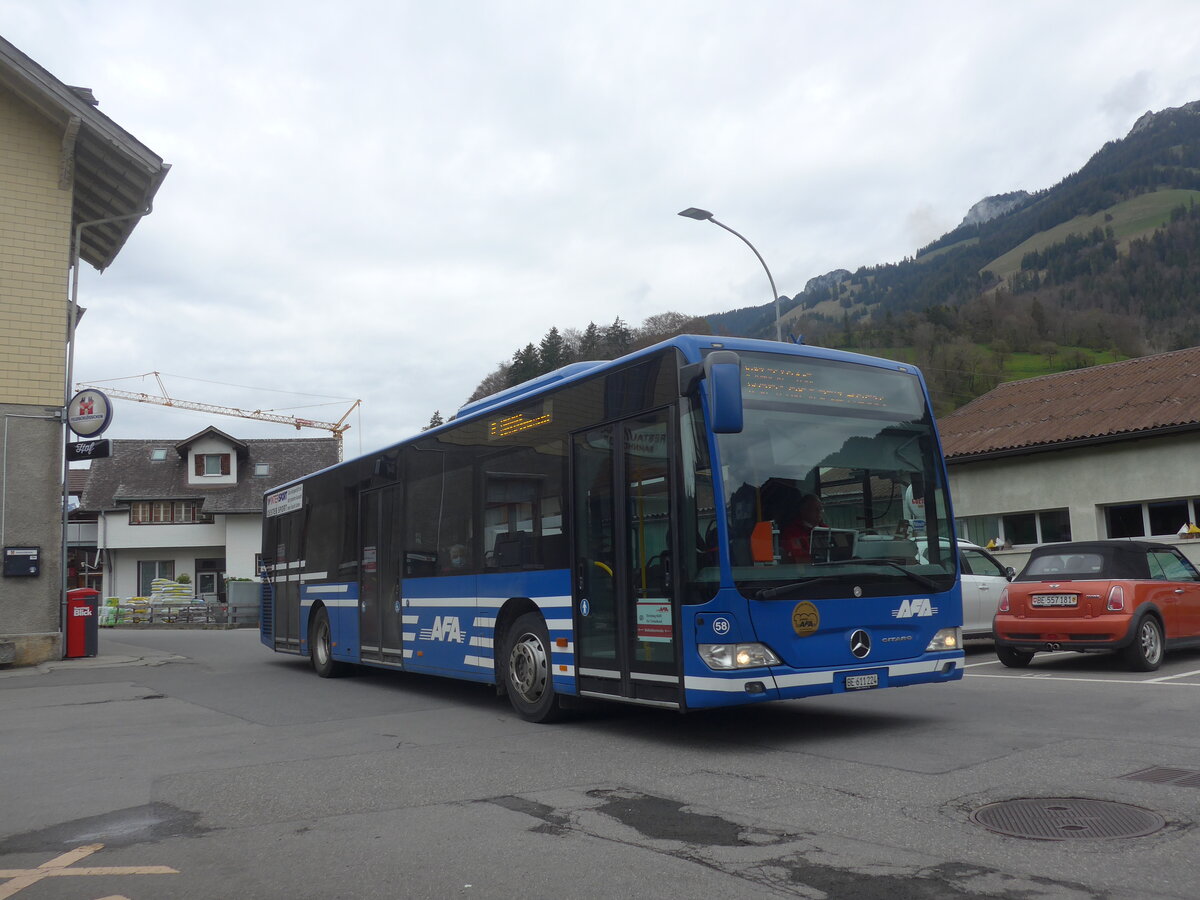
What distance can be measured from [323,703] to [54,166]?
39.9ft

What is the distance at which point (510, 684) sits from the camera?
1027 centimetres

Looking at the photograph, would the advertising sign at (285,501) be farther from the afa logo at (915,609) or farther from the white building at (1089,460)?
the white building at (1089,460)

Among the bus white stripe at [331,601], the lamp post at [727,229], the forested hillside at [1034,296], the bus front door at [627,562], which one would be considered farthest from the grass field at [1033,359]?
the bus front door at [627,562]

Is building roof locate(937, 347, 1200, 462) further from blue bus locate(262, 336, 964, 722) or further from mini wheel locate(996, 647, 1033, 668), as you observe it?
blue bus locate(262, 336, 964, 722)

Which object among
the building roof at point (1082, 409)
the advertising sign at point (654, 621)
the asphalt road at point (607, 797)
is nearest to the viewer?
the asphalt road at point (607, 797)

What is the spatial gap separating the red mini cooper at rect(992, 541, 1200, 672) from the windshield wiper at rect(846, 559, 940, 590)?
5.07 m

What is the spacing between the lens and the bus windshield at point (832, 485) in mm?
7910

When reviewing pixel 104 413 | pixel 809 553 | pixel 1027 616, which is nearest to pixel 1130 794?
pixel 809 553

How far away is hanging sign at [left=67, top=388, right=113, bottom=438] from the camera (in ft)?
60.8

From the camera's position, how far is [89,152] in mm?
19516

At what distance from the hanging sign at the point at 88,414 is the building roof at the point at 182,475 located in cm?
3664

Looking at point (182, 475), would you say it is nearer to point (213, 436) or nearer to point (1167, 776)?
point (213, 436)

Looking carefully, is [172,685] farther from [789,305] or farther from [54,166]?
[789,305]

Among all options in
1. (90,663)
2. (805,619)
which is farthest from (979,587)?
(90,663)
